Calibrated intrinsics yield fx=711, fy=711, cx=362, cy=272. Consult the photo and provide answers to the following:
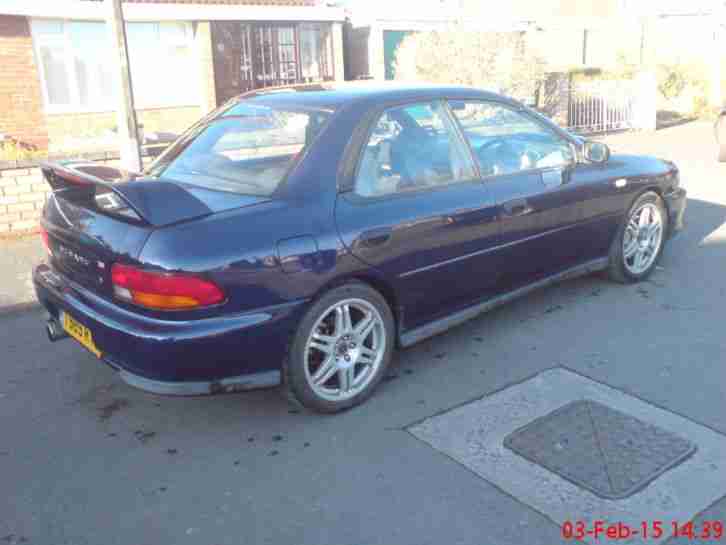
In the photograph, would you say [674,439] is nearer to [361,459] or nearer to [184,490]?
[361,459]

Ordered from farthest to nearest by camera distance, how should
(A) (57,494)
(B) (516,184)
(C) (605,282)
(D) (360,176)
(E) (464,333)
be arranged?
1. (C) (605,282)
2. (E) (464,333)
3. (B) (516,184)
4. (D) (360,176)
5. (A) (57,494)

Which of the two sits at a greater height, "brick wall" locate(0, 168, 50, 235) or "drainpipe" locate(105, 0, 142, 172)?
"drainpipe" locate(105, 0, 142, 172)

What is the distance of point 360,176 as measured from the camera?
144 inches

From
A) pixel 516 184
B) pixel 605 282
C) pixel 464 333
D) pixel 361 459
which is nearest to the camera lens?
pixel 361 459

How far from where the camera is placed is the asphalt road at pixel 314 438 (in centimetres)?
283

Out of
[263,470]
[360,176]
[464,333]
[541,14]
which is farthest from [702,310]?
[541,14]

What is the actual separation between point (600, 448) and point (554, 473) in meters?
0.31

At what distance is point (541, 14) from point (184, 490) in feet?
104

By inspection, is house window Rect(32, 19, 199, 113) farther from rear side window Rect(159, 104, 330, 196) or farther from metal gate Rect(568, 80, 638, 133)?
rear side window Rect(159, 104, 330, 196)

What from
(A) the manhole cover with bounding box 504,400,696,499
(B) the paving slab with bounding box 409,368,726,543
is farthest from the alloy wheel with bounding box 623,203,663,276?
(A) the manhole cover with bounding box 504,400,696,499

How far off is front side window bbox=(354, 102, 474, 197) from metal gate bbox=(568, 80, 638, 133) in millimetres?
10966

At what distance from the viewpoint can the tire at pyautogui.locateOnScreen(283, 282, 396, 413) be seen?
3426 mm

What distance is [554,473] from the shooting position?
308cm

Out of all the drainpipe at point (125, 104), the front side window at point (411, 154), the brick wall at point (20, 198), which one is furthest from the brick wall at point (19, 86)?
the front side window at point (411, 154)
